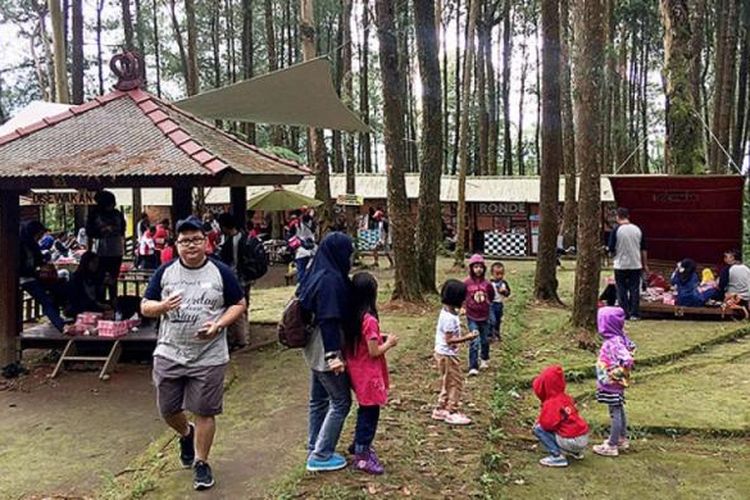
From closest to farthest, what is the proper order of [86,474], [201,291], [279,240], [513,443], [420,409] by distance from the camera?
[201,291] → [86,474] → [513,443] → [420,409] → [279,240]

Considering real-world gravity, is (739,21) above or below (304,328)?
above

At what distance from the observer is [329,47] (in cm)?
2980

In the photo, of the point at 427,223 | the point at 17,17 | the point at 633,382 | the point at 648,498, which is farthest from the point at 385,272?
the point at 17,17

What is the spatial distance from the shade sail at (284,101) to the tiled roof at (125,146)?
18.0 inches

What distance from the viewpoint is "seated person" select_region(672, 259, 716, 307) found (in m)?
9.45

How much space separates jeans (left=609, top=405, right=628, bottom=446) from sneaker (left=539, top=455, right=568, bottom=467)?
0.41m

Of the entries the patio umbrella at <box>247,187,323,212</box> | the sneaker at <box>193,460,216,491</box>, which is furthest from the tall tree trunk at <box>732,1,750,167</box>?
the sneaker at <box>193,460,216,491</box>

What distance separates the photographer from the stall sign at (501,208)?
2066cm

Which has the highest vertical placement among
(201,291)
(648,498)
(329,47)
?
(329,47)

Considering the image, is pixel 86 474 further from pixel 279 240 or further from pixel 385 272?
pixel 279 240

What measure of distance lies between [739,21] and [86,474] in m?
19.8

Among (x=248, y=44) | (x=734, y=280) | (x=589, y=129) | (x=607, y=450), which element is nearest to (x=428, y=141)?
(x=589, y=129)

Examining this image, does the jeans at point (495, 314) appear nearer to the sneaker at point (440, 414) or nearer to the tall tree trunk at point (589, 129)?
the tall tree trunk at point (589, 129)

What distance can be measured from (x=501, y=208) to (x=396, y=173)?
11588 millimetres
